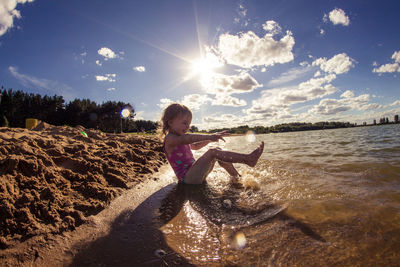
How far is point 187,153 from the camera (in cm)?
333

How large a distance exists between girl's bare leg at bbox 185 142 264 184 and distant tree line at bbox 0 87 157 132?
51.1 m

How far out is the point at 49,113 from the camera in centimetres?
4794

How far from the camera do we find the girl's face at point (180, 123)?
3.19 m

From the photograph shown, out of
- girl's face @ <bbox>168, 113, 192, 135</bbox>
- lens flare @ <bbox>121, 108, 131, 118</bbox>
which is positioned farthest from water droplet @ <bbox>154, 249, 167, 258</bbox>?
lens flare @ <bbox>121, 108, 131, 118</bbox>

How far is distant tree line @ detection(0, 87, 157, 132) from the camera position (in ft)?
140

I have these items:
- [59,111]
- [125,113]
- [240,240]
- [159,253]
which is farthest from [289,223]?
[59,111]

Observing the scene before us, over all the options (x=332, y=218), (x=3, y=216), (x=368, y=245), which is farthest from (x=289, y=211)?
(x=3, y=216)

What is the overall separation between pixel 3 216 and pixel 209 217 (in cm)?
169

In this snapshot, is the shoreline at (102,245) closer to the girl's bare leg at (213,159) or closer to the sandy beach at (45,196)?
the sandy beach at (45,196)

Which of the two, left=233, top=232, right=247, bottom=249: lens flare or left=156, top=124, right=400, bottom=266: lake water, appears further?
left=233, top=232, right=247, bottom=249: lens flare

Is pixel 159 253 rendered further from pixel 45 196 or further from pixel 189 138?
pixel 189 138

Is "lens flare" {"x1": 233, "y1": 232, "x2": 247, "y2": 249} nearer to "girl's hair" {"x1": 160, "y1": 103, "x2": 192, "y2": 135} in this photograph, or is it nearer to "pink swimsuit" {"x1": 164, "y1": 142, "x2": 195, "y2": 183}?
"pink swimsuit" {"x1": 164, "y1": 142, "x2": 195, "y2": 183}

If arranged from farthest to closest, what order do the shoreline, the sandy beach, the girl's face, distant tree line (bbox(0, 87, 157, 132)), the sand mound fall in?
distant tree line (bbox(0, 87, 157, 132))
the girl's face
the sand mound
the sandy beach
the shoreline

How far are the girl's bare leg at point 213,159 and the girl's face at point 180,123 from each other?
64 centimetres
